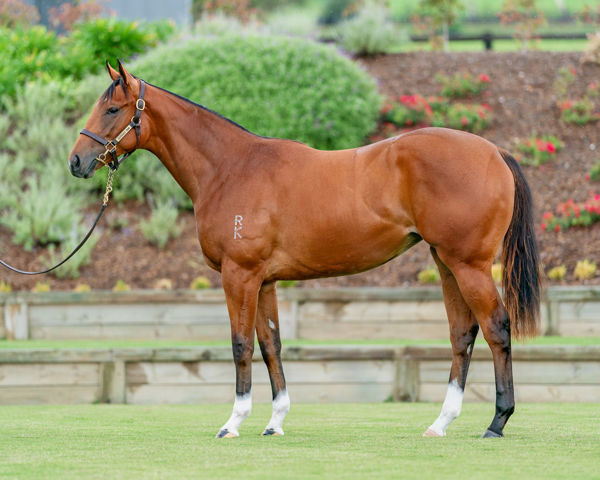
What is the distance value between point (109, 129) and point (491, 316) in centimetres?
248

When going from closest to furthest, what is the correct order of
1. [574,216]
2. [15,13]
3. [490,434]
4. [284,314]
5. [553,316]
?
[490,434], [553,316], [284,314], [574,216], [15,13]

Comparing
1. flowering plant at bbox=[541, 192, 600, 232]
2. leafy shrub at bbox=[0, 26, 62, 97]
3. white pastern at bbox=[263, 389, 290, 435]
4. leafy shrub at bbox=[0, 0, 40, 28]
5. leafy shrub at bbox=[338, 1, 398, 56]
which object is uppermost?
leafy shrub at bbox=[0, 0, 40, 28]

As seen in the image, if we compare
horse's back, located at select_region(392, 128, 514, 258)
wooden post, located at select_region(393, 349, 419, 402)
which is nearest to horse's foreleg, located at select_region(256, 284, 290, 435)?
horse's back, located at select_region(392, 128, 514, 258)

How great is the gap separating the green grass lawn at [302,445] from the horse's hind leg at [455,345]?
0.15 meters

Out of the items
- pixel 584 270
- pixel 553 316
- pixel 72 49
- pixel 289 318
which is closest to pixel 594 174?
pixel 584 270

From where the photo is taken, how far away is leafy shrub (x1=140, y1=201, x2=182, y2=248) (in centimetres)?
1198

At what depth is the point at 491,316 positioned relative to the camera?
17.6ft

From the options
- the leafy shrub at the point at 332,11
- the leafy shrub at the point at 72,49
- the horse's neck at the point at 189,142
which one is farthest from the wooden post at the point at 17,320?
the leafy shrub at the point at 332,11

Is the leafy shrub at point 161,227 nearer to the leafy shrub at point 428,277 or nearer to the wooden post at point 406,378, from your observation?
the leafy shrub at point 428,277

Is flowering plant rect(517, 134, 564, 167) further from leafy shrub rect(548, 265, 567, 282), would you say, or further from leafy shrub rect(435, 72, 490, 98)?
leafy shrub rect(548, 265, 567, 282)

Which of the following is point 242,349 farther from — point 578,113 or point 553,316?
point 578,113

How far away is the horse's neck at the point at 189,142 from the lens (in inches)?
234

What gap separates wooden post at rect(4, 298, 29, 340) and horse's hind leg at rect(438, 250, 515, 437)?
5.92 meters

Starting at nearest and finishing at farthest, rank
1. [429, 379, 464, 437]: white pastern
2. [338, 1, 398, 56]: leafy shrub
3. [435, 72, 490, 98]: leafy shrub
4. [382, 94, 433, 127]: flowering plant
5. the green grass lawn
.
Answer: the green grass lawn
[429, 379, 464, 437]: white pastern
[382, 94, 433, 127]: flowering plant
[435, 72, 490, 98]: leafy shrub
[338, 1, 398, 56]: leafy shrub
